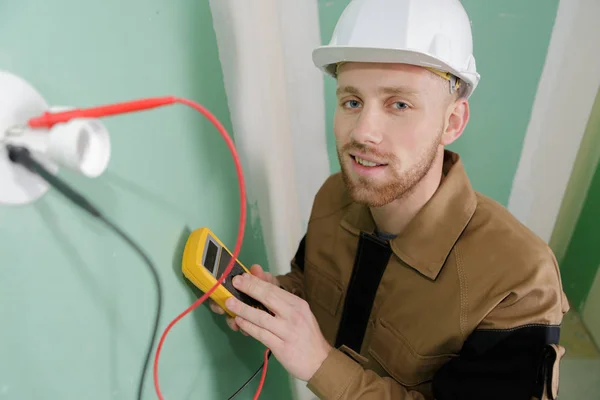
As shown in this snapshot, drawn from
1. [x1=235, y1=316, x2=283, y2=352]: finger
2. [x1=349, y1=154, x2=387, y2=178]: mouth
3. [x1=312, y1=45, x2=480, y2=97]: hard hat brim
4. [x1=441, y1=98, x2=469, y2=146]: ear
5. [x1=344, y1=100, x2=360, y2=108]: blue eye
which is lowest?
[x1=235, y1=316, x2=283, y2=352]: finger

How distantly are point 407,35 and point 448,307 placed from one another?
452mm

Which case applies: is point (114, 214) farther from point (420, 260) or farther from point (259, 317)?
point (420, 260)

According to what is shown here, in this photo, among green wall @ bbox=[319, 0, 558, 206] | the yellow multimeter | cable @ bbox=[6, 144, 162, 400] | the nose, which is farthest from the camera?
green wall @ bbox=[319, 0, 558, 206]

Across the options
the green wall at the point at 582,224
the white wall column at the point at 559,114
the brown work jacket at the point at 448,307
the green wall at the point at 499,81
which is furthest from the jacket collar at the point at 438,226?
the green wall at the point at 582,224

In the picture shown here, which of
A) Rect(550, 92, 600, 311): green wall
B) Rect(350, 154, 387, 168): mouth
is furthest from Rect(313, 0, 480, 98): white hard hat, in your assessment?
Rect(550, 92, 600, 311): green wall

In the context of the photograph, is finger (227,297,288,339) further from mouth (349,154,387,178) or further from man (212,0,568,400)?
mouth (349,154,387,178)

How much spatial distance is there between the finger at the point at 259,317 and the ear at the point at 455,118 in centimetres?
44

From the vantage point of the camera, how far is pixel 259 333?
0.63m

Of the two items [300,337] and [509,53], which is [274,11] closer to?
[509,53]

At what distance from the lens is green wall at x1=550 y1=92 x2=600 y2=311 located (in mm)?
1221

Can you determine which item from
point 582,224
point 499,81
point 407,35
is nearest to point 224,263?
point 407,35

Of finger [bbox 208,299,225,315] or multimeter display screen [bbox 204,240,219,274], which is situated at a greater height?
multimeter display screen [bbox 204,240,219,274]

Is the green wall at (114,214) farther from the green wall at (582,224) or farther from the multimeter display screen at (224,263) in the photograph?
the green wall at (582,224)

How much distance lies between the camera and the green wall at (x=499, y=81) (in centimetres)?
97
